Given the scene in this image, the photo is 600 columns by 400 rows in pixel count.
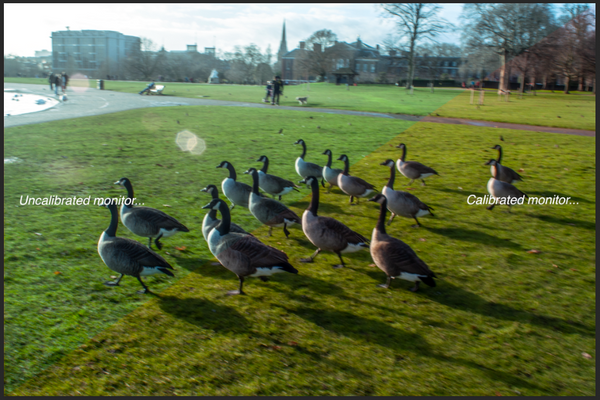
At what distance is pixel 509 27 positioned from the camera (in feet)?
218

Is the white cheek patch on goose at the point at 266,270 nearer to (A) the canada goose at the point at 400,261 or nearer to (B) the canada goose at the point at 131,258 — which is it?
(B) the canada goose at the point at 131,258

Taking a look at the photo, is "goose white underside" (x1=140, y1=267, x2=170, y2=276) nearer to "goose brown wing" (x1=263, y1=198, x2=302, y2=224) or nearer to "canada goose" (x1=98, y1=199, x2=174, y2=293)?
"canada goose" (x1=98, y1=199, x2=174, y2=293)

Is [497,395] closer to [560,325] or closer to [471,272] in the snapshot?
[560,325]

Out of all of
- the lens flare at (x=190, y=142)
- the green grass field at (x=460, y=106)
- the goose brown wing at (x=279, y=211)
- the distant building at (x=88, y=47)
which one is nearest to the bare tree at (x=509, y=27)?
the green grass field at (x=460, y=106)

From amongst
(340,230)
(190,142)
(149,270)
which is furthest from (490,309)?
(190,142)

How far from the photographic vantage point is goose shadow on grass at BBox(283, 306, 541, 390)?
179 inches

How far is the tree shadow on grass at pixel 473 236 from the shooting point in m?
8.00

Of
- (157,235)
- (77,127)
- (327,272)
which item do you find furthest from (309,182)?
(77,127)

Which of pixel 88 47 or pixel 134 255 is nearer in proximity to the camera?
pixel 134 255

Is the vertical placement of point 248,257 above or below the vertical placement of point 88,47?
below

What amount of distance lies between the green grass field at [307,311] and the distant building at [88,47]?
14185 cm

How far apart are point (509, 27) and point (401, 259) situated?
7467 cm

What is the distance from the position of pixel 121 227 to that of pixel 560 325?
772 centimetres

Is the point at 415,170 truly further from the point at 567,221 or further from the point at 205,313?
the point at 205,313
